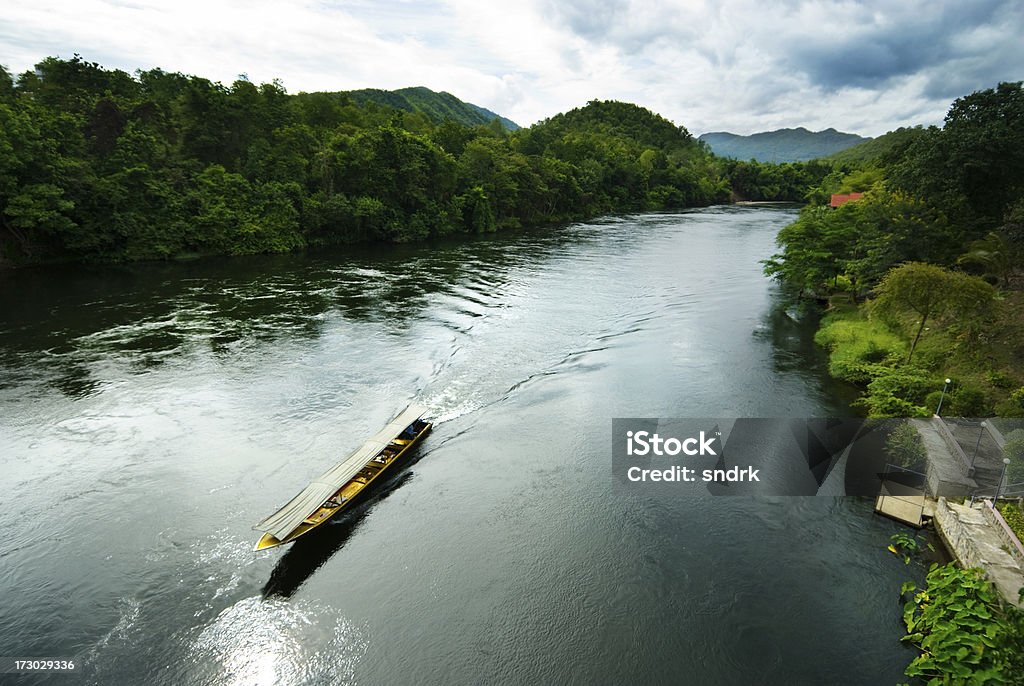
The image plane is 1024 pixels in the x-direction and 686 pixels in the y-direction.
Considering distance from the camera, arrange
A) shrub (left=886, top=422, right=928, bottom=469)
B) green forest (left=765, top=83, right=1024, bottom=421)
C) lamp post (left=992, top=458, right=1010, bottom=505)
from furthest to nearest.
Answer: green forest (left=765, top=83, right=1024, bottom=421)
shrub (left=886, top=422, right=928, bottom=469)
lamp post (left=992, top=458, right=1010, bottom=505)

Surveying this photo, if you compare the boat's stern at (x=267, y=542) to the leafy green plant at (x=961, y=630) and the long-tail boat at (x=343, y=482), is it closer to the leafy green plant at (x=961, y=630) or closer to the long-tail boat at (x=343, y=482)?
the long-tail boat at (x=343, y=482)

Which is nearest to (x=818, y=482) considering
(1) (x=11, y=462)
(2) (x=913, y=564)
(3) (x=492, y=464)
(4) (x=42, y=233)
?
(2) (x=913, y=564)

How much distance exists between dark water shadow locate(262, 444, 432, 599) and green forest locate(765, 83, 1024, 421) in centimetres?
2095

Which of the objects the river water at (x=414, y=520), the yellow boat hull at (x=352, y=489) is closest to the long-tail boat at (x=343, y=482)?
the yellow boat hull at (x=352, y=489)

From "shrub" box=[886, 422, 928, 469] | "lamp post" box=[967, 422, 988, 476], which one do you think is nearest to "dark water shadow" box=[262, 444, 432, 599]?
"shrub" box=[886, 422, 928, 469]

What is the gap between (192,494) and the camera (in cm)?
1923

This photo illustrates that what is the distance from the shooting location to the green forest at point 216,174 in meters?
47.4

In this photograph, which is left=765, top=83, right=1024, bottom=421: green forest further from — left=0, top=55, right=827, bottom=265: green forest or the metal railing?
left=0, top=55, right=827, bottom=265: green forest

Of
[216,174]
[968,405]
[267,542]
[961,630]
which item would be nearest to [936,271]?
[968,405]

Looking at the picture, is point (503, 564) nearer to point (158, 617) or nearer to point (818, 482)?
point (158, 617)

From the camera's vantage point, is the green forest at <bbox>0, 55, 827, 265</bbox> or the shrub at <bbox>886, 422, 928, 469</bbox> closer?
Answer: the shrub at <bbox>886, 422, 928, 469</bbox>

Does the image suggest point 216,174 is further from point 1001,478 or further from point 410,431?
point 1001,478

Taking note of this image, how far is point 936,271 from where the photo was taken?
2509 centimetres

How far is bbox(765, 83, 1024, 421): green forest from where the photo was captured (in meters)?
23.7
